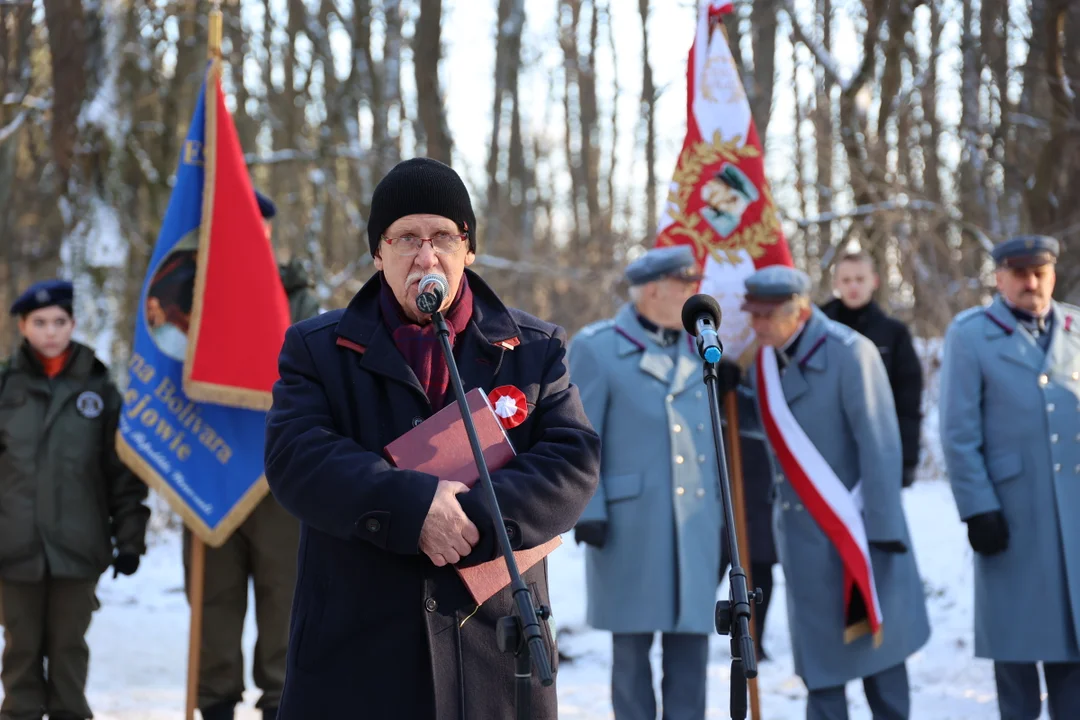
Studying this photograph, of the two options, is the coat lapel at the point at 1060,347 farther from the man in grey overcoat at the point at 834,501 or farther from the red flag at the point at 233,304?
the red flag at the point at 233,304

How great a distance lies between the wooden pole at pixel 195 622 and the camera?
555cm

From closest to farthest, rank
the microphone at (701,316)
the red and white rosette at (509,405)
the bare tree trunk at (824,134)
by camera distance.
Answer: the red and white rosette at (509,405)
the microphone at (701,316)
the bare tree trunk at (824,134)

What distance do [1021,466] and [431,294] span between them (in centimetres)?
353

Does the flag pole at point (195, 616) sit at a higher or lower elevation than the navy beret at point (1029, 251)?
lower

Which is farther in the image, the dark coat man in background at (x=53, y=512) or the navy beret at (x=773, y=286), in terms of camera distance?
the dark coat man in background at (x=53, y=512)

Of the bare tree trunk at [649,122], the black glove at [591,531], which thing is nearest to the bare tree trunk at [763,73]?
the bare tree trunk at [649,122]

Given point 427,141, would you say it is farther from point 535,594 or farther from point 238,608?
point 535,594

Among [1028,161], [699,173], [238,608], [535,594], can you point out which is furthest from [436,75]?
[535,594]

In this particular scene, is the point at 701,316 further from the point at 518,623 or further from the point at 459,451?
the point at 518,623

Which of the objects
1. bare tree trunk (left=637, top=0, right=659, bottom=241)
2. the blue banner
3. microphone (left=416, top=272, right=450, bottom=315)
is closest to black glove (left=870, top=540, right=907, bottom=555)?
the blue banner

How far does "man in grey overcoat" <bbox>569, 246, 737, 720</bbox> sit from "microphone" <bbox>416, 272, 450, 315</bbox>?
8.70ft

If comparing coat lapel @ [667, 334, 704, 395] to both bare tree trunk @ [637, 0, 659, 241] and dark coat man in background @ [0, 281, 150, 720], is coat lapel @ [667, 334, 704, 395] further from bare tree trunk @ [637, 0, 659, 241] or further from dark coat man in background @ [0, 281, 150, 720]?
bare tree trunk @ [637, 0, 659, 241]

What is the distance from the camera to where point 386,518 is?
283 cm

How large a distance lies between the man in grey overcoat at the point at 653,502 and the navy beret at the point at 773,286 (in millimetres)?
246
